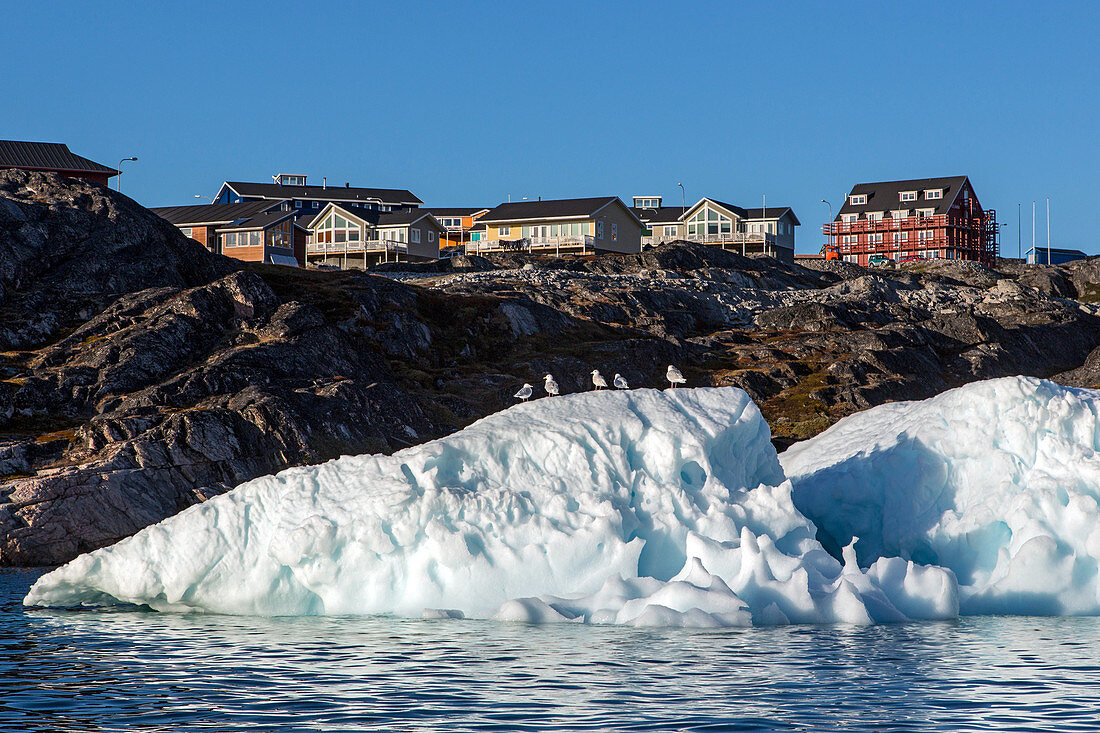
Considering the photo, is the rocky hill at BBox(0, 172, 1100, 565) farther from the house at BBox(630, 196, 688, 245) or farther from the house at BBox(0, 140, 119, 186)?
the house at BBox(630, 196, 688, 245)

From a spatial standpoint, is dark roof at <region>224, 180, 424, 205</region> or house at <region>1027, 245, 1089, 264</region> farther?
house at <region>1027, 245, 1089, 264</region>

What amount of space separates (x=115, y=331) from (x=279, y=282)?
13625 mm

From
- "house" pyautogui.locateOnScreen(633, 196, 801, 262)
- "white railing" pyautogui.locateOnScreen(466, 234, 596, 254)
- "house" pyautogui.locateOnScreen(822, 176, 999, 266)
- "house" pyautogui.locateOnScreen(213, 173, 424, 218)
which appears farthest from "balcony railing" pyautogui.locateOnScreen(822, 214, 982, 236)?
"house" pyautogui.locateOnScreen(213, 173, 424, 218)

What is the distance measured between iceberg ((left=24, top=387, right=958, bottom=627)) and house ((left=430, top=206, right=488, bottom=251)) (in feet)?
315

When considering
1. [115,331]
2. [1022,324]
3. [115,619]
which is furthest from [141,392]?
[1022,324]

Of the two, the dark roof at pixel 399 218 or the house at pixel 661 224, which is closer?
the dark roof at pixel 399 218

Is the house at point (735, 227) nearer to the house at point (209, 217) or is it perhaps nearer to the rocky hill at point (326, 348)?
the rocky hill at point (326, 348)

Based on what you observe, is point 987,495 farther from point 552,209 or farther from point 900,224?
point 900,224

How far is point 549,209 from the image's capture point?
364 ft

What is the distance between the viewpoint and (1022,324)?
72188mm

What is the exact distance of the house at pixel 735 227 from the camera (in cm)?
11619

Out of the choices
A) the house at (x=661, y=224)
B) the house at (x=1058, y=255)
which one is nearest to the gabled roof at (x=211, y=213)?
the house at (x=661, y=224)

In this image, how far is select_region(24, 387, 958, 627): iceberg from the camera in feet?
52.6

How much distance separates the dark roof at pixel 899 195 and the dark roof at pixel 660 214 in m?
19.9
